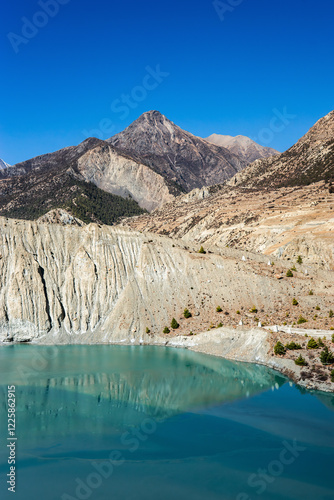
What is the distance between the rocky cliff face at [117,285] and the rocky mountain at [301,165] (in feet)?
259

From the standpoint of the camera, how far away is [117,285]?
235 feet

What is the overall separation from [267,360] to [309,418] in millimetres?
15252

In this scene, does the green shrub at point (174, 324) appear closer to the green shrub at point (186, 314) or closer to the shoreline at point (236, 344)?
the shoreline at point (236, 344)

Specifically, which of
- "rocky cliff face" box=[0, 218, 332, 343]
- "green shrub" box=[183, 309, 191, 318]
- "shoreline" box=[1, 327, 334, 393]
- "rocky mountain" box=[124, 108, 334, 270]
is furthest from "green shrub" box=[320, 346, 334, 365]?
"rocky mountain" box=[124, 108, 334, 270]

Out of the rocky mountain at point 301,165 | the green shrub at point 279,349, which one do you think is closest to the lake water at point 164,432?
the green shrub at point 279,349

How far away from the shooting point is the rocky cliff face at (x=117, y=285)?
65.3m

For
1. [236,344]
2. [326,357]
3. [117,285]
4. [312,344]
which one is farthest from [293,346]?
[117,285]

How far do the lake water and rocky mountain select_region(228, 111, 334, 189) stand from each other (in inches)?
4272

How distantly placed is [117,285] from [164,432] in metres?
39.9

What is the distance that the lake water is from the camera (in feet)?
84.5

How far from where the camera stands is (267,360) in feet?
170

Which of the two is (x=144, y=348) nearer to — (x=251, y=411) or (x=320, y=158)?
(x=251, y=411)

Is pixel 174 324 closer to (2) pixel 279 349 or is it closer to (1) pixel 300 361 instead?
(2) pixel 279 349

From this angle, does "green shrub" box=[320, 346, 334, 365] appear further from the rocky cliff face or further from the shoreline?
the rocky cliff face
